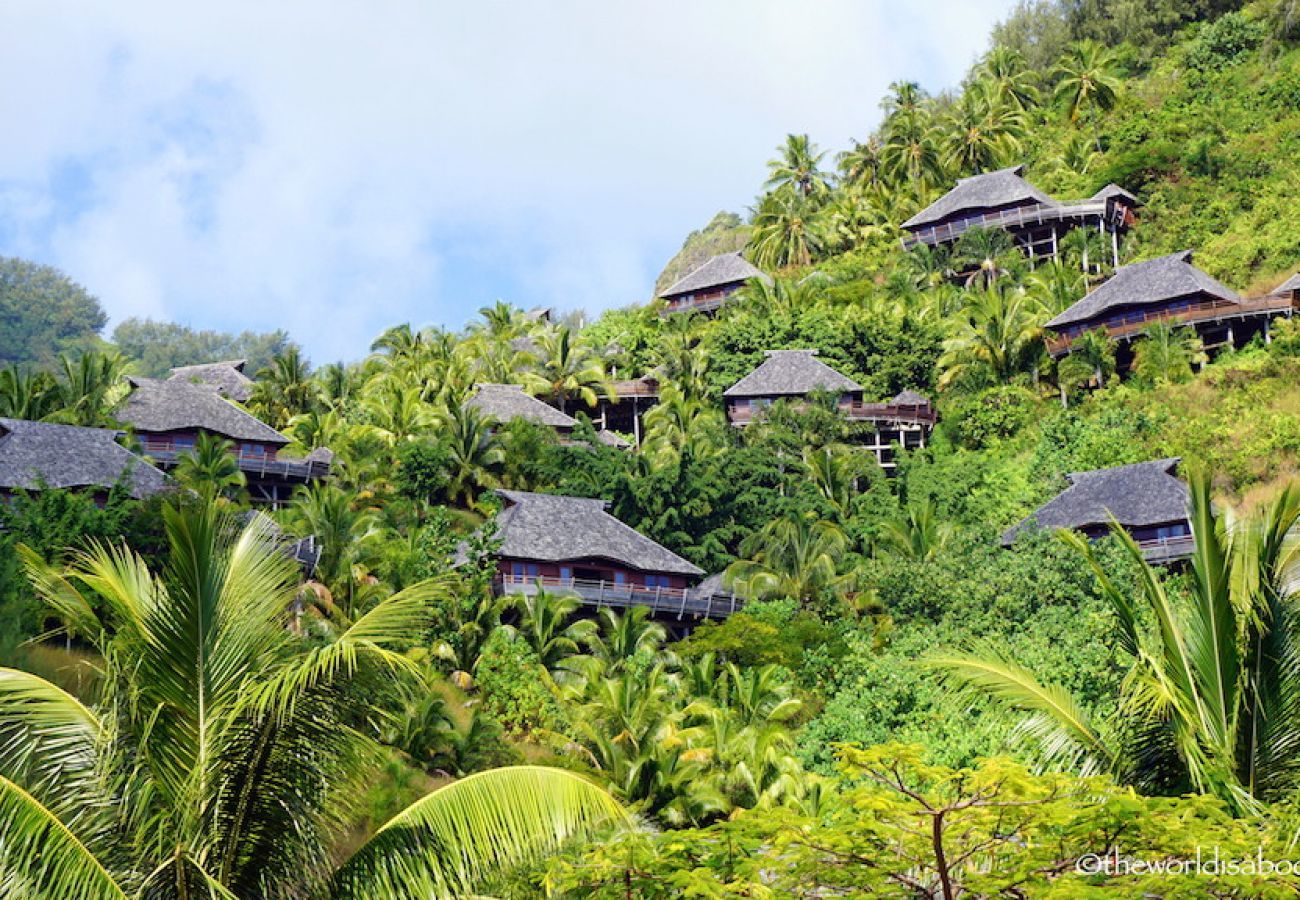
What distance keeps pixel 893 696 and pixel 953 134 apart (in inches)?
2091

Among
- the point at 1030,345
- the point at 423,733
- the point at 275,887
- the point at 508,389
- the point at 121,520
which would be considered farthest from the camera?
the point at 508,389

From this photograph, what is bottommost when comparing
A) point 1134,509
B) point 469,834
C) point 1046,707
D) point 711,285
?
point 469,834

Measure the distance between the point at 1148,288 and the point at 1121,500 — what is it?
14.0 metres

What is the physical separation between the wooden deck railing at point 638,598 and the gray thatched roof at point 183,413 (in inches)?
554

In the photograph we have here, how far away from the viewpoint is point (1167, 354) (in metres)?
57.5

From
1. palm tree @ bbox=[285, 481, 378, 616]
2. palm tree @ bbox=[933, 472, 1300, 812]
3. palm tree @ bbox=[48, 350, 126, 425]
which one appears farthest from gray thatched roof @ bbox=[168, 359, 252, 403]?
palm tree @ bbox=[933, 472, 1300, 812]

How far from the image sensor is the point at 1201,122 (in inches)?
2965

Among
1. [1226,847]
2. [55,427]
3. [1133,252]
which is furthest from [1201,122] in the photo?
[1226,847]

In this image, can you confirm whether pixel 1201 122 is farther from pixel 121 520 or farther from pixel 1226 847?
pixel 1226 847

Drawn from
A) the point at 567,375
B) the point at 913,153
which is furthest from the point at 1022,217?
the point at 567,375

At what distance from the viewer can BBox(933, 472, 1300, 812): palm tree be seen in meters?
15.0

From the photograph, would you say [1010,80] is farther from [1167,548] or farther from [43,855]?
[43,855]

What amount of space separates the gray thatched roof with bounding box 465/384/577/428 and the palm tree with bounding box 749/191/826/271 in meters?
21.6

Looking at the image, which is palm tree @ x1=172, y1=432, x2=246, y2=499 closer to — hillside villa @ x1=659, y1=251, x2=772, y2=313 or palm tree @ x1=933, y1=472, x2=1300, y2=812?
hillside villa @ x1=659, y1=251, x2=772, y2=313
